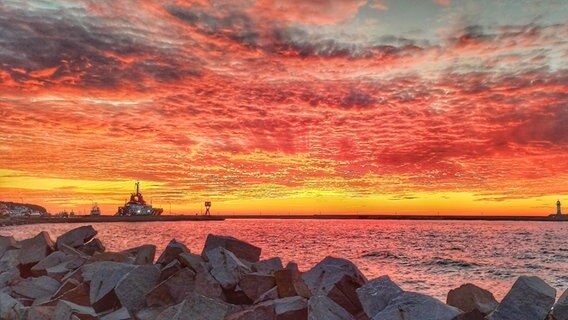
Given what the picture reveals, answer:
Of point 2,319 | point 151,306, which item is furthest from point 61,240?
point 151,306

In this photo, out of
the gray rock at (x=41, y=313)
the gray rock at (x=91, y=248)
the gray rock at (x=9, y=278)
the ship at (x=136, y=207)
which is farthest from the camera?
the ship at (x=136, y=207)

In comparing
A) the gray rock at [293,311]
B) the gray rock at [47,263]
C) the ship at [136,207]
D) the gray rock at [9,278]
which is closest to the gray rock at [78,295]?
the gray rock at [9,278]

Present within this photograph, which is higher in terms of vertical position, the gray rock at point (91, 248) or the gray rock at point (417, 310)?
the gray rock at point (91, 248)

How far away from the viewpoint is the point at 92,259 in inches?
543

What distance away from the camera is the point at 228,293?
35.1 feet

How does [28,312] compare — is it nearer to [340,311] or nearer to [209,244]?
[209,244]

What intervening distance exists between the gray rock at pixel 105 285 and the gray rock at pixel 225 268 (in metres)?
1.97

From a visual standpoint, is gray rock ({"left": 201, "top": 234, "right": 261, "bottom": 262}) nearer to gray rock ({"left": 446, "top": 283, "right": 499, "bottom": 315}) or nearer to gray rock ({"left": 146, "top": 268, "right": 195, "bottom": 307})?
gray rock ({"left": 146, "top": 268, "right": 195, "bottom": 307})

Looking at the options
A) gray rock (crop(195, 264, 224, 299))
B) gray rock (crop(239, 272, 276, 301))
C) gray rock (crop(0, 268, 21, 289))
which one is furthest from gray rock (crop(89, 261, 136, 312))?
gray rock (crop(0, 268, 21, 289))

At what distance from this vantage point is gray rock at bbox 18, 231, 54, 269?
15109mm

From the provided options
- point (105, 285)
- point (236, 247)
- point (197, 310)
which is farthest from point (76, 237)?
point (197, 310)

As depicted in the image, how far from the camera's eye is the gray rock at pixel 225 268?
35.1 ft

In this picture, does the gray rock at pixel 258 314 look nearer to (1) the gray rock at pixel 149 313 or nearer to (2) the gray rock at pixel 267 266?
(1) the gray rock at pixel 149 313

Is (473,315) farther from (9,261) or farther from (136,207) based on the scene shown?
(136,207)
